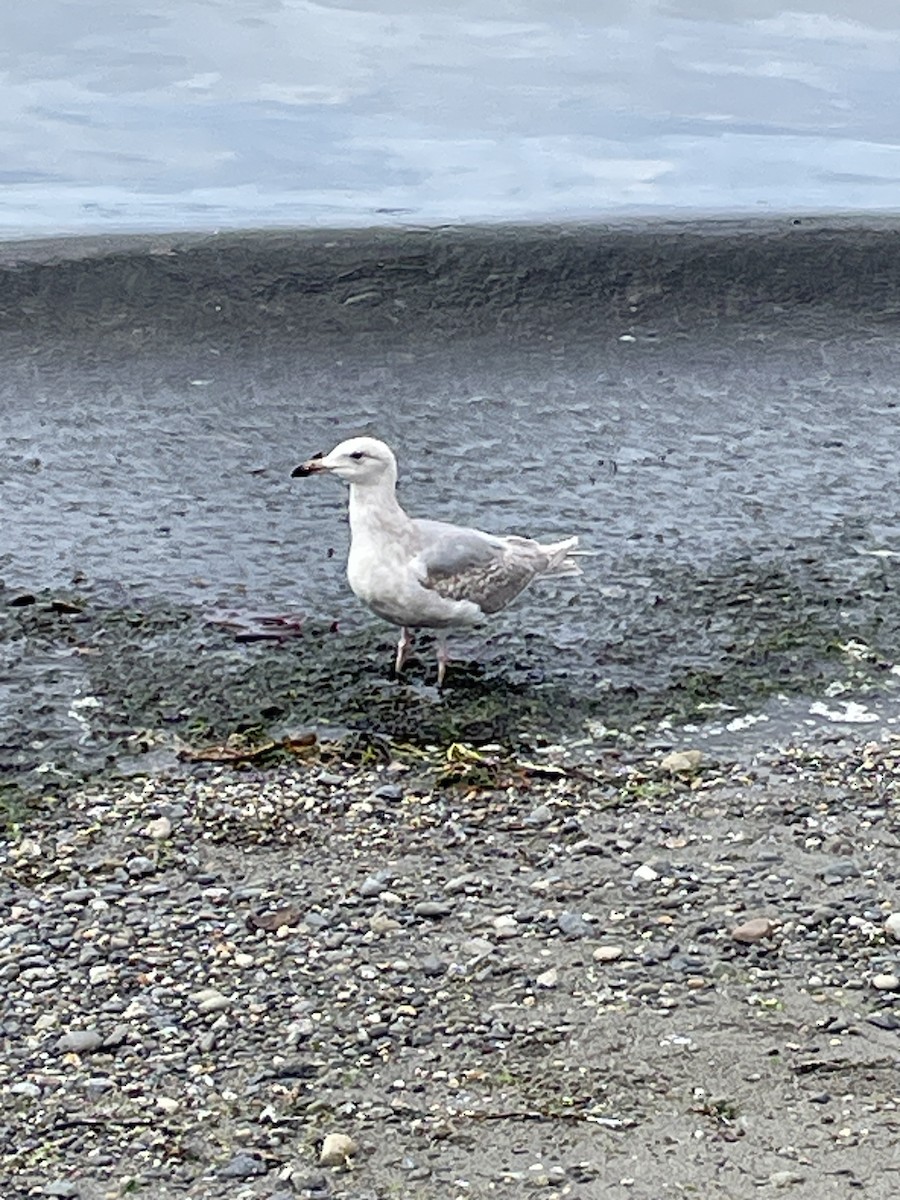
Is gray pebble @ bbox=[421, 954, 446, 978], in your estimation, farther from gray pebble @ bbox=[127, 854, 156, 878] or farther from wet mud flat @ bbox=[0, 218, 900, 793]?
wet mud flat @ bbox=[0, 218, 900, 793]

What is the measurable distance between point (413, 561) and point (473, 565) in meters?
0.18

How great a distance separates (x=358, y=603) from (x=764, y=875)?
2222mm

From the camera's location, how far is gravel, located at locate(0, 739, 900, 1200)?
3502 mm

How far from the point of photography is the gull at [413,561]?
5.78 metres

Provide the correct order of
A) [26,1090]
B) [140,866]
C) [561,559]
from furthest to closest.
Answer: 1. [561,559]
2. [140,866]
3. [26,1090]

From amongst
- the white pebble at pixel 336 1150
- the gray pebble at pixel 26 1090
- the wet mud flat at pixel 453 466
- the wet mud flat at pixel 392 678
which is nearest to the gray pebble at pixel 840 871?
the wet mud flat at pixel 392 678

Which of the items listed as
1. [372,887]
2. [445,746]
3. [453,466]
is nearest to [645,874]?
[372,887]

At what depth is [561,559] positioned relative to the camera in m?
6.31

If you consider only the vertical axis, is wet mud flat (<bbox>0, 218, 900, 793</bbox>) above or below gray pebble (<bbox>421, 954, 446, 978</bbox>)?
above

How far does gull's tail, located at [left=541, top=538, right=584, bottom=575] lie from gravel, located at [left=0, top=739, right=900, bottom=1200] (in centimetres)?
99

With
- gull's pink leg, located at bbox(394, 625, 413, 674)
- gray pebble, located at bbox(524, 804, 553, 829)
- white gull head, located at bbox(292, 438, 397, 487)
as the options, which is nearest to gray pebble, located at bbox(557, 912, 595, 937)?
gray pebble, located at bbox(524, 804, 553, 829)

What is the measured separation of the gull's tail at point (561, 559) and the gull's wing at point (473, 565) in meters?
0.10

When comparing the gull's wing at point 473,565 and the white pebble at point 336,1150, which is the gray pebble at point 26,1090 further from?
the gull's wing at point 473,565

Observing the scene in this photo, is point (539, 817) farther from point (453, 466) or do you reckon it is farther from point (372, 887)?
point (453, 466)
